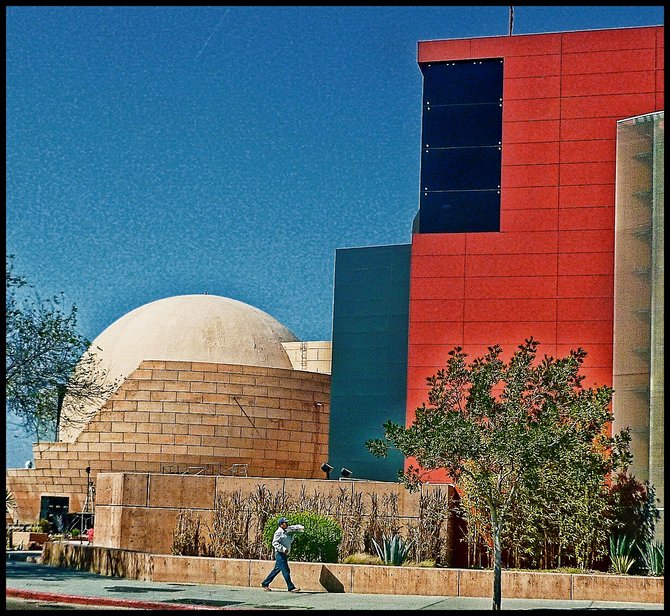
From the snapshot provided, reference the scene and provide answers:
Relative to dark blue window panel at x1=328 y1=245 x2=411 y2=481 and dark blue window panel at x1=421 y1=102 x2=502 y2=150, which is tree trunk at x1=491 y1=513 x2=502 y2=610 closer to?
dark blue window panel at x1=328 y1=245 x2=411 y2=481

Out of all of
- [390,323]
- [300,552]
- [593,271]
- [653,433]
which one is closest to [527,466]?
[300,552]

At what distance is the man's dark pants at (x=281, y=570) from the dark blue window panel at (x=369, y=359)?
14633 millimetres

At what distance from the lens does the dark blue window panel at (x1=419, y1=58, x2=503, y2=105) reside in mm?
35312

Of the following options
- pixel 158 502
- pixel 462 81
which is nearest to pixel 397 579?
pixel 158 502

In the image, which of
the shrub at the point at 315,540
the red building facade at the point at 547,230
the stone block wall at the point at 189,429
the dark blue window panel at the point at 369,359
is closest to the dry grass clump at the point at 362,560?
the shrub at the point at 315,540

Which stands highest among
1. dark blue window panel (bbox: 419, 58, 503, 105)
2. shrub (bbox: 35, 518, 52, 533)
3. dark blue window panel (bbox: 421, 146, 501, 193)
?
dark blue window panel (bbox: 419, 58, 503, 105)

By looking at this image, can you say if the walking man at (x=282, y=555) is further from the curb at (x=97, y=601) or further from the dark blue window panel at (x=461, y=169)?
the dark blue window panel at (x=461, y=169)

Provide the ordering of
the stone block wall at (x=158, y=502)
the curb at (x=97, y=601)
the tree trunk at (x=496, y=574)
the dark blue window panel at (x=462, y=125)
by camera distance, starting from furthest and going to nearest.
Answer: the dark blue window panel at (x=462, y=125)
the stone block wall at (x=158, y=502)
the tree trunk at (x=496, y=574)
the curb at (x=97, y=601)

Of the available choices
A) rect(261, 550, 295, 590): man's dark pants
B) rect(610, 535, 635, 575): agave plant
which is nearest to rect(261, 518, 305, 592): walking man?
rect(261, 550, 295, 590): man's dark pants

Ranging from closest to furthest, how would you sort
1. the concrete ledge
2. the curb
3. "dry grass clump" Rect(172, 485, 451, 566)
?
1. the curb
2. the concrete ledge
3. "dry grass clump" Rect(172, 485, 451, 566)

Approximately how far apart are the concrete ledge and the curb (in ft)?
12.8

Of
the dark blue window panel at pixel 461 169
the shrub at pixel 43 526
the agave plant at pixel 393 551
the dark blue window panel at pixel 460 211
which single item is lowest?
the shrub at pixel 43 526

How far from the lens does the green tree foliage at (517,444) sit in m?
20.4

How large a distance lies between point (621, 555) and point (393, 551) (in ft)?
→ 17.1
